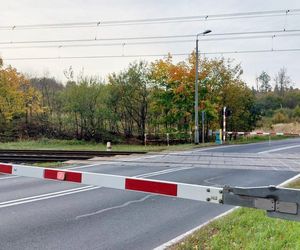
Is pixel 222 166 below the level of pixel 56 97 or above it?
below

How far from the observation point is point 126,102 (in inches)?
1439

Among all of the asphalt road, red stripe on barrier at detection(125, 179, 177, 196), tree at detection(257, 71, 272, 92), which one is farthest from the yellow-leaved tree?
tree at detection(257, 71, 272, 92)

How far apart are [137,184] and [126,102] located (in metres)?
32.5

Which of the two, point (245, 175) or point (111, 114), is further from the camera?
point (111, 114)

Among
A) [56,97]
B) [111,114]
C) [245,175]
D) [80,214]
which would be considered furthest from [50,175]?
[56,97]

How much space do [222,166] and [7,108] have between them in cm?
2481

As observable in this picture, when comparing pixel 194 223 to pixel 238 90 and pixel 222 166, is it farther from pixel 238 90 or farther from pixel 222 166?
pixel 238 90

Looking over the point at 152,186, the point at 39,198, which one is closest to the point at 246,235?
the point at 152,186

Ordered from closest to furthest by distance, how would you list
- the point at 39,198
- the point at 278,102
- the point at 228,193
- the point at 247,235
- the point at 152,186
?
the point at 228,193 → the point at 152,186 → the point at 247,235 → the point at 39,198 → the point at 278,102

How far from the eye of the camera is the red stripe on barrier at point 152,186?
396 cm

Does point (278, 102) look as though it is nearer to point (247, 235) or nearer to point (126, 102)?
point (126, 102)

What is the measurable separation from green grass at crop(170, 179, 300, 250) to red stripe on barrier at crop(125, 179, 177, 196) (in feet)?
4.51

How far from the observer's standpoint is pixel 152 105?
35.1 metres

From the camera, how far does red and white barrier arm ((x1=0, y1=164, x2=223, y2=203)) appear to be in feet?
11.9
